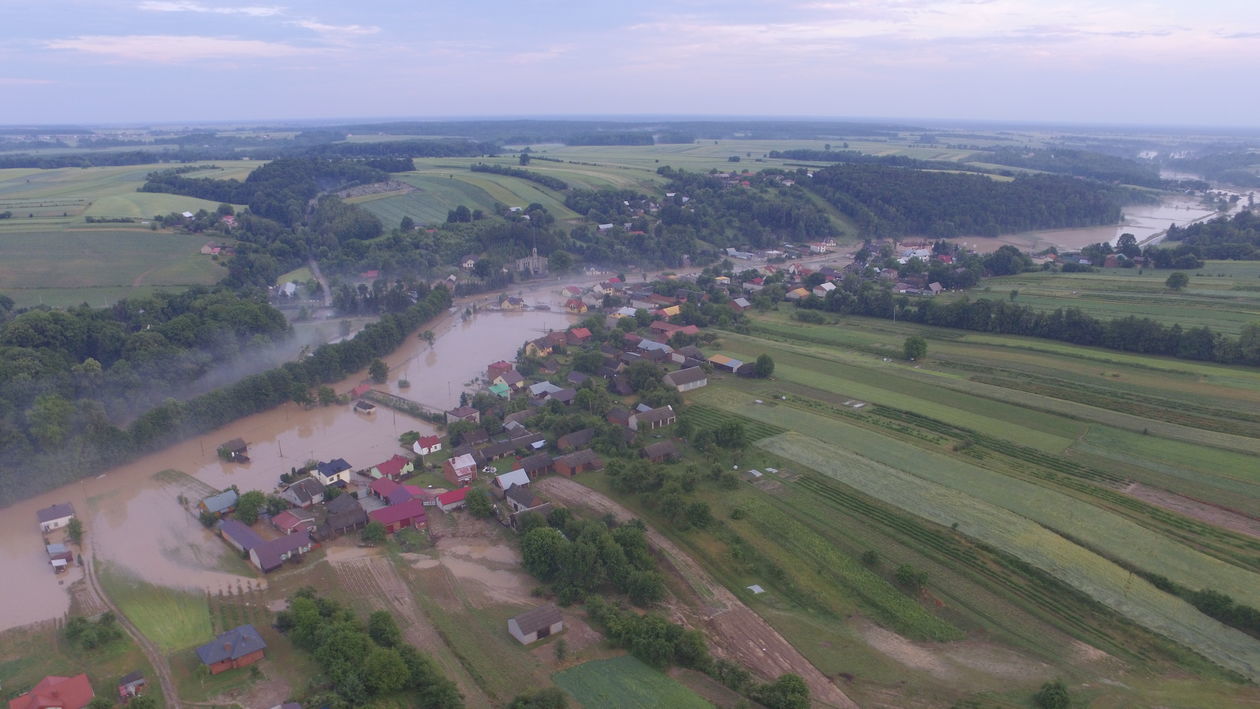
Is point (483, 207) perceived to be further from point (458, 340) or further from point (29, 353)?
point (29, 353)

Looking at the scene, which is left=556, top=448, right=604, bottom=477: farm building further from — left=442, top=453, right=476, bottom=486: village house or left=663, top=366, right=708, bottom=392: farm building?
left=663, top=366, right=708, bottom=392: farm building

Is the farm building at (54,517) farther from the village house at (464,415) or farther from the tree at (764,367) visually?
the tree at (764,367)

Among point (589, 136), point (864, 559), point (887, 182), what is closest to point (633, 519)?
point (864, 559)

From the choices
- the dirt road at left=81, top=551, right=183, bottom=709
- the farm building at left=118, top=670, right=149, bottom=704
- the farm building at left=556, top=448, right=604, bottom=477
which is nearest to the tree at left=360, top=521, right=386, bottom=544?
the dirt road at left=81, top=551, right=183, bottom=709

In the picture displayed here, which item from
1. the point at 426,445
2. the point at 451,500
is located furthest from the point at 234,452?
the point at 451,500

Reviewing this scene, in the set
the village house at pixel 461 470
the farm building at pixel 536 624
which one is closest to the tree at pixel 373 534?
the village house at pixel 461 470

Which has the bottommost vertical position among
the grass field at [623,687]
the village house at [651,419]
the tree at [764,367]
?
the grass field at [623,687]
